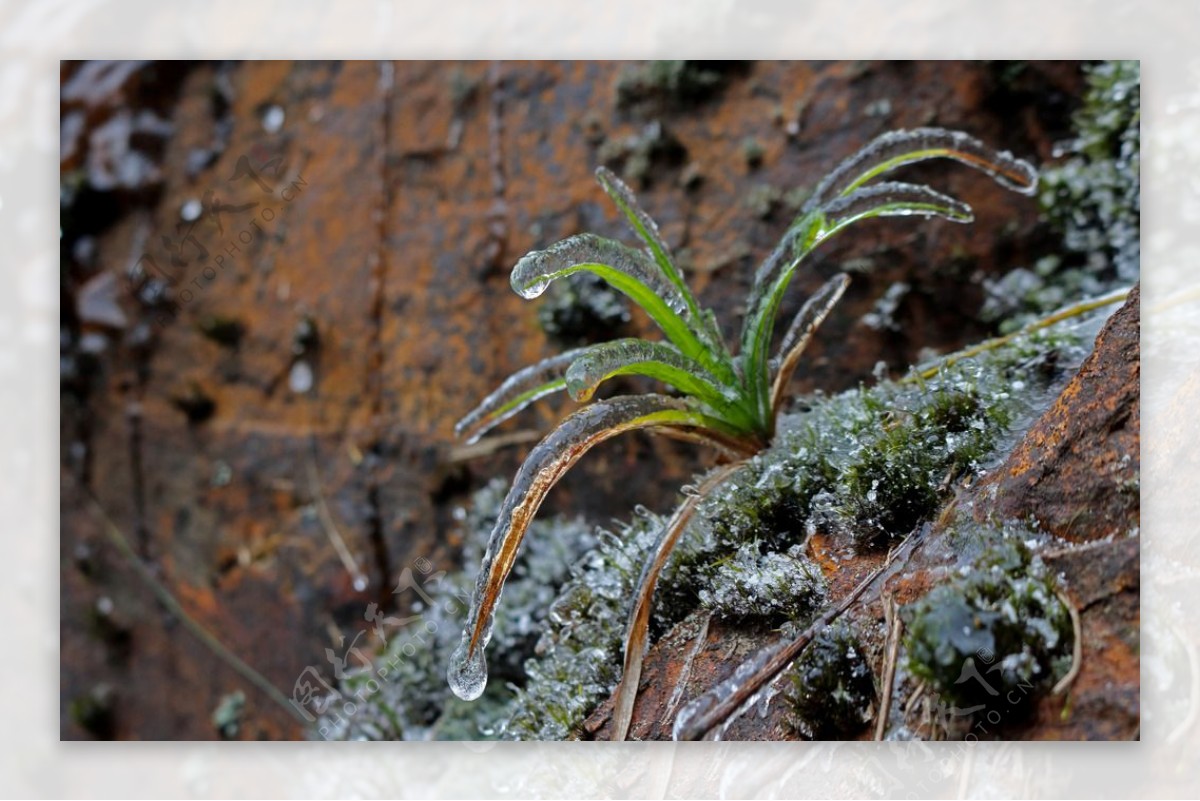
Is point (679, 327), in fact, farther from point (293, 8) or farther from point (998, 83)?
point (293, 8)

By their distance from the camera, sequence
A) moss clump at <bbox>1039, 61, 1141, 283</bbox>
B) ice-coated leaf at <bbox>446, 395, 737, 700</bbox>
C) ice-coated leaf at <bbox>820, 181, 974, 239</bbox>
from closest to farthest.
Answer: ice-coated leaf at <bbox>446, 395, 737, 700</bbox> → ice-coated leaf at <bbox>820, 181, 974, 239</bbox> → moss clump at <bbox>1039, 61, 1141, 283</bbox>

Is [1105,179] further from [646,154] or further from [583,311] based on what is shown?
[583,311]

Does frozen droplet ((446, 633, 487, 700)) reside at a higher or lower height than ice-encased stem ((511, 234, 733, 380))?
lower

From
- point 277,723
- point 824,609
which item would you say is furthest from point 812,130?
point 277,723

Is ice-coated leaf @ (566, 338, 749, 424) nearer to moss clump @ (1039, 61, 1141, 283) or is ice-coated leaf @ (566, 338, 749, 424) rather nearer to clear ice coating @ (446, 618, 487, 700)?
clear ice coating @ (446, 618, 487, 700)

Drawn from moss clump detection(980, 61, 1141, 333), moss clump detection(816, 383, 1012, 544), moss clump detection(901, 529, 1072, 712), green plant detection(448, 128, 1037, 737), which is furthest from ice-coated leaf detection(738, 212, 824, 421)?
moss clump detection(980, 61, 1141, 333)

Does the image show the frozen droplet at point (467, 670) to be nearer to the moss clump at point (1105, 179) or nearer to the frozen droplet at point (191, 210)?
the moss clump at point (1105, 179)

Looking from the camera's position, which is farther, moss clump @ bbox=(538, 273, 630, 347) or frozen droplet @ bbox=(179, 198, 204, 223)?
frozen droplet @ bbox=(179, 198, 204, 223)
